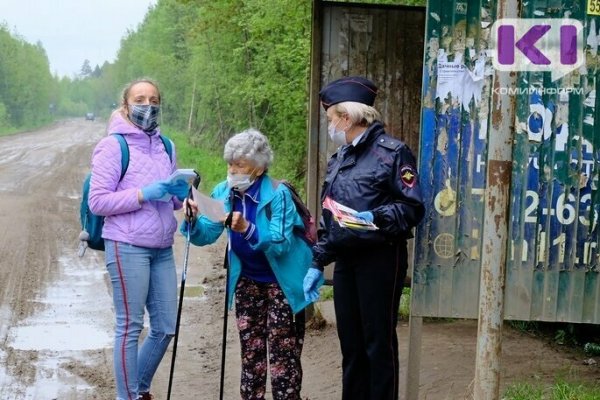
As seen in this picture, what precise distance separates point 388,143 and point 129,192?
1523 mm

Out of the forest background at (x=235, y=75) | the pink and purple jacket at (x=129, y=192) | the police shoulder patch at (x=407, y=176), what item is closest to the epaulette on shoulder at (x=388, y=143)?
the police shoulder patch at (x=407, y=176)

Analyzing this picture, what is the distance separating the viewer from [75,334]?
24.6ft

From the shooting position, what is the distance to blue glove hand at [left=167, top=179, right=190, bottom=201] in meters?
4.74

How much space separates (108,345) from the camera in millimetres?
7156

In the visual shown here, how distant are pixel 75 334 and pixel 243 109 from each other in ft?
55.3

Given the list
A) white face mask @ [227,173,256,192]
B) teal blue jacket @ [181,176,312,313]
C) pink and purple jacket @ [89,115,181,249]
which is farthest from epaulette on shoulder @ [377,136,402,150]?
pink and purple jacket @ [89,115,181,249]

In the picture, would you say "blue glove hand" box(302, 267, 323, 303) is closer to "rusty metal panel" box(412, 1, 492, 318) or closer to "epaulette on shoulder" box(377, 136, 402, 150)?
"rusty metal panel" box(412, 1, 492, 318)

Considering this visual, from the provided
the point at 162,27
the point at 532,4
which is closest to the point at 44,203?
the point at 532,4

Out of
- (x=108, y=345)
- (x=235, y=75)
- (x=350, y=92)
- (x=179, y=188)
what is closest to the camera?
(x=350, y=92)

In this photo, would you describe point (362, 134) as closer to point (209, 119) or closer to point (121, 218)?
point (121, 218)

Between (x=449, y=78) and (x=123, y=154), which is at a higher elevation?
(x=449, y=78)

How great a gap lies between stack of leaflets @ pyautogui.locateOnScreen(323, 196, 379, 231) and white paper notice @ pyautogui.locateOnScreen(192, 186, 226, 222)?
64 cm

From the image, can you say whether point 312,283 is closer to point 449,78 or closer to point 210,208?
point 210,208

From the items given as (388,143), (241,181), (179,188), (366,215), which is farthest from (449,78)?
(179,188)
